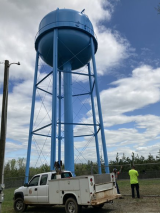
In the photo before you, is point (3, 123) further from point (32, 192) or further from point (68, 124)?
point (68, 124)

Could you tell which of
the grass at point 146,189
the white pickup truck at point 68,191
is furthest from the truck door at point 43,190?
the grass at point 146,189

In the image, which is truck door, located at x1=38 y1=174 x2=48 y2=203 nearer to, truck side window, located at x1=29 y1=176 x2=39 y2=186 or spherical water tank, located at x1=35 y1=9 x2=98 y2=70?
truck side window, located at x1=29 y1=176 x2=39 y2=186

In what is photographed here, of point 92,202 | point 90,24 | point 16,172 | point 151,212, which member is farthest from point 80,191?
point 16,172

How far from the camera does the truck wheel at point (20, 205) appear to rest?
9.31 metres

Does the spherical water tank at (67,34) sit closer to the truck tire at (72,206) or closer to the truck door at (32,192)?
the truck door at (32,192)

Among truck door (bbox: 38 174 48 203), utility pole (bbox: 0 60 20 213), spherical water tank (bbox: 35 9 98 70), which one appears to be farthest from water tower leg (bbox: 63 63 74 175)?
utility pole (bbox: 0 60 20 213)

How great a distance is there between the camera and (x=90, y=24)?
1773 cm

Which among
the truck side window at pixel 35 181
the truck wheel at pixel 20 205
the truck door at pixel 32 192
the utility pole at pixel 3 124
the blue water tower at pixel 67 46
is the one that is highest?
the blue water tower at pixel 67 46

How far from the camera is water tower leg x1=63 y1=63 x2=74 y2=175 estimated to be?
16250 mm

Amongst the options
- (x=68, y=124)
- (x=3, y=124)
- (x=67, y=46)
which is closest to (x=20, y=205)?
(x=3, y=124)

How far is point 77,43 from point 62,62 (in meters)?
2.46

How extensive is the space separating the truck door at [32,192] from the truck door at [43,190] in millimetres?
243

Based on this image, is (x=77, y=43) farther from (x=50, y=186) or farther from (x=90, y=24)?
(x=50, y=186)

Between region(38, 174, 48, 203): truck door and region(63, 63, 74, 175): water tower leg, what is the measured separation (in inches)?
271
